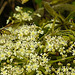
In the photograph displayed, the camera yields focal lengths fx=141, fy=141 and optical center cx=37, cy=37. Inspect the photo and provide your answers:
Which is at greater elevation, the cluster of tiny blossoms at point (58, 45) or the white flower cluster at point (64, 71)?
the cluster of tiny blossoms at point (58, 45)

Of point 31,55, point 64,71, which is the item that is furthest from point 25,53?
point 64,71

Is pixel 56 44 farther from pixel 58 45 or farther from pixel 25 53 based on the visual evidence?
pixel 25 53

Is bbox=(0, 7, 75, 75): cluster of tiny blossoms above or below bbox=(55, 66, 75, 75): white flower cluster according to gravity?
above

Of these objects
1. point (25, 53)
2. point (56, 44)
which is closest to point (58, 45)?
point (56, 44)

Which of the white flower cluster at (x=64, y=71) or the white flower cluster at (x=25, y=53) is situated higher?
the white flower cluster at (x=25, y=53)

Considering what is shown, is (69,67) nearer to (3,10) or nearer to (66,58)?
(66,58)

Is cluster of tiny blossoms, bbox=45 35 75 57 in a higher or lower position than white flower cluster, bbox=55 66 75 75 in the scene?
higher

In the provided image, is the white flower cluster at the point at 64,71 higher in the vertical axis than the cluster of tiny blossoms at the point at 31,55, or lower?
lower

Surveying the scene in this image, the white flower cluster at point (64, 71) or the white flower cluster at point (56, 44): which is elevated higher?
the white flower cluster at point (56, 44)

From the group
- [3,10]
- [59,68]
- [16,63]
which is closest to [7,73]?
[16,63]

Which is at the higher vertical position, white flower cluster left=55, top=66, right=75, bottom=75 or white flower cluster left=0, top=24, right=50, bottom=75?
white flower cluster left=0, top=24, right=50, bottom=75

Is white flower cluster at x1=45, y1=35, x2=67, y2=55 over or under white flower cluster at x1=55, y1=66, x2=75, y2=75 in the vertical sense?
over
